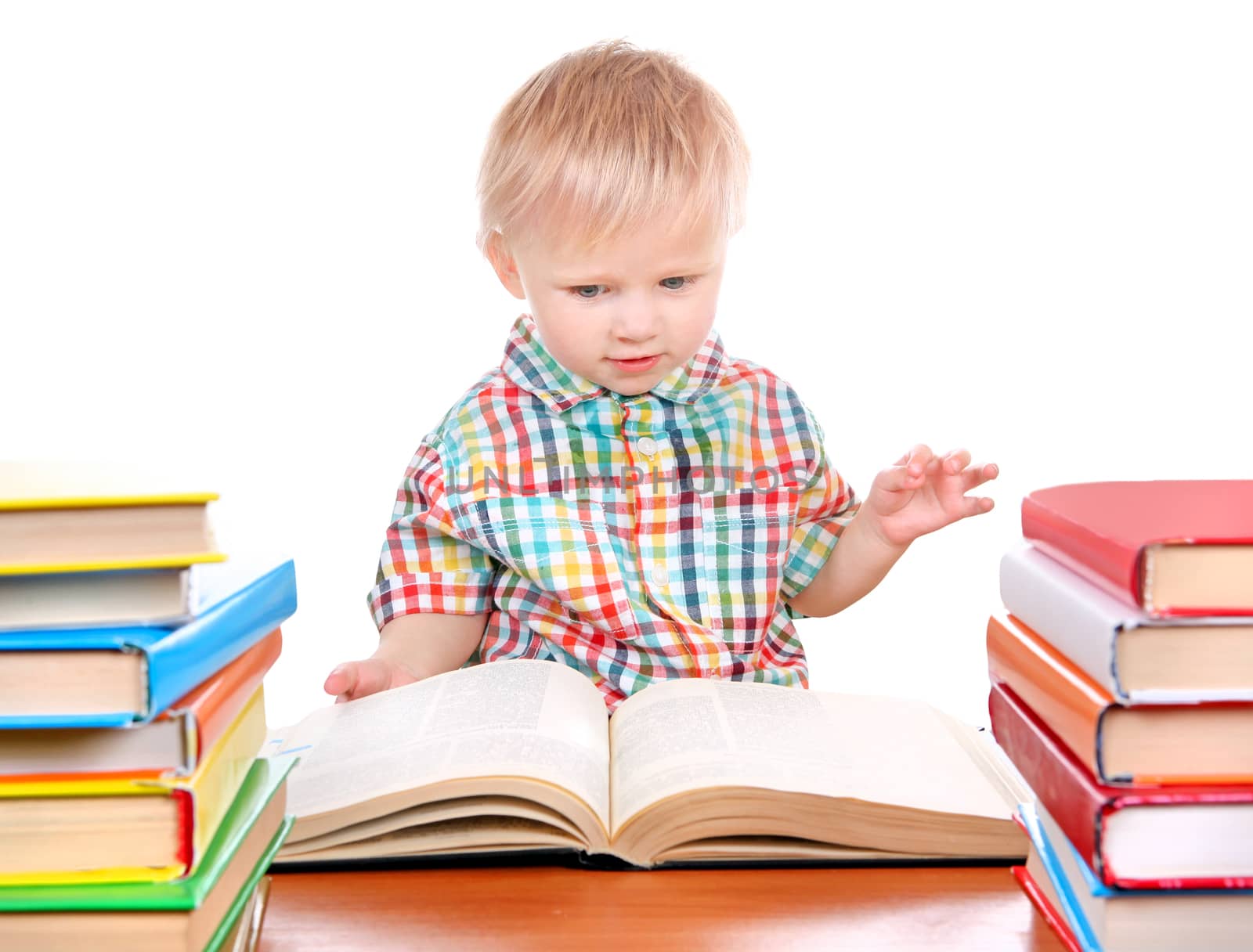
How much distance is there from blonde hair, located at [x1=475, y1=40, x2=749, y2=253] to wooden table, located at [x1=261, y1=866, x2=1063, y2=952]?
24.9 inches

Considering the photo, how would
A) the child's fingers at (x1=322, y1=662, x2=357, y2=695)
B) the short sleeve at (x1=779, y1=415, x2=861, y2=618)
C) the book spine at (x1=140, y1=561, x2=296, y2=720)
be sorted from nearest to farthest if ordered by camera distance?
the book spine at (x1=140, y1=561, x2=296, y2=720)
the child's fingers at (x1=322, y1=662, x2=357, y2=695)
the short sleeve at (x1=779, y1=415, x2=861, y2=618)

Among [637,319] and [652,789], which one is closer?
[652,789]

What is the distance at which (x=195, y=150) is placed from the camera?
219cm

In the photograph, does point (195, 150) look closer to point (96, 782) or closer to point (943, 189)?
point (943, 189)

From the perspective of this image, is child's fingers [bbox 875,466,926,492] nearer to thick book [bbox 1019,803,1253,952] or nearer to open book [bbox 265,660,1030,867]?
open book [bbox 265,660,1030,867]

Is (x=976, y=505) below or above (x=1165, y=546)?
below

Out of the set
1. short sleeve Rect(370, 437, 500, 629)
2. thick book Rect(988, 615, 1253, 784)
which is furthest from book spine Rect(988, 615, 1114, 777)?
short sleeve Rect(370, 437, 500, 629)

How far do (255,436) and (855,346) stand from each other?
1.06m

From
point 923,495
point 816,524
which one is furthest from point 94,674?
point 816,524

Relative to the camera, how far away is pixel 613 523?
52.4 inches

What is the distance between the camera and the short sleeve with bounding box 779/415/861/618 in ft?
4.54

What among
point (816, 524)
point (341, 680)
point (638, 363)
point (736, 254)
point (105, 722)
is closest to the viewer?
point (105, 722)

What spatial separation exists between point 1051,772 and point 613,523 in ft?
2.49

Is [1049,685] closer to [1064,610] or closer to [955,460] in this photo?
[1064,610]
